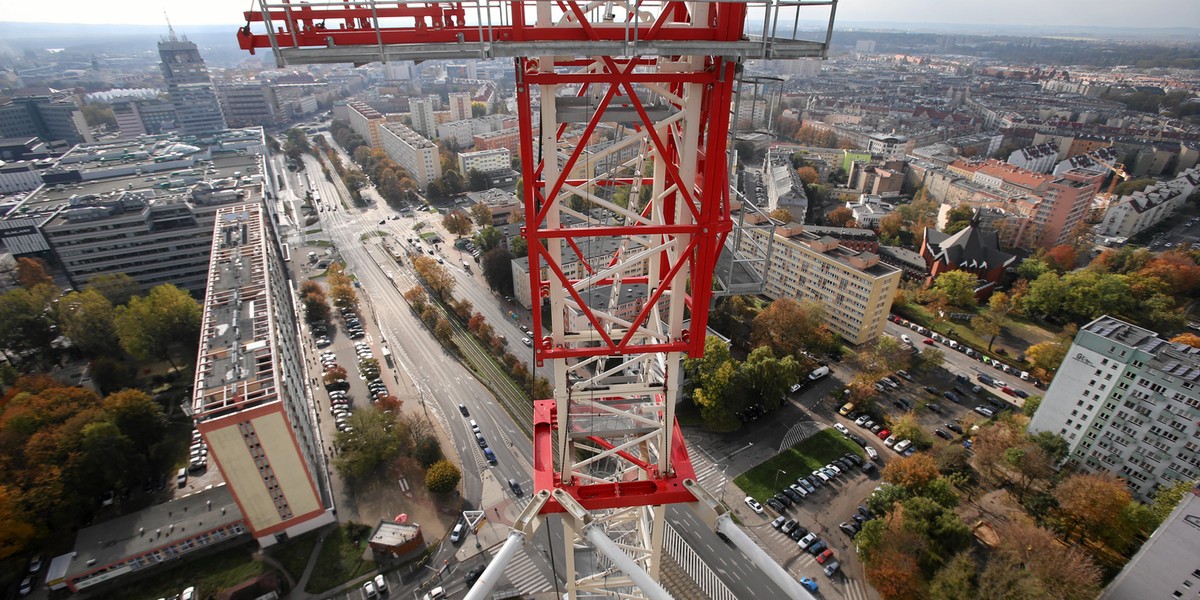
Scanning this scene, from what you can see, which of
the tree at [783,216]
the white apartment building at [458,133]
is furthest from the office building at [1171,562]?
the white apartment building at [458,133]

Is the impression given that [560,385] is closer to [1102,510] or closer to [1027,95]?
[1102,510]

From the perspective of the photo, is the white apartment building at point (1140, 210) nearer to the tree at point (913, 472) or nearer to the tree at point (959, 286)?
the tree at point (959, 286)

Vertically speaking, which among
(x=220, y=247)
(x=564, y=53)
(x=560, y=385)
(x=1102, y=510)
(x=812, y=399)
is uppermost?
(x=564, y=53)

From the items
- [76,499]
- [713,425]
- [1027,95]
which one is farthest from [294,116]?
[1027,95]

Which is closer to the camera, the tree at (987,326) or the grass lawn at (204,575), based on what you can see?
the grass lawn at (204,575)

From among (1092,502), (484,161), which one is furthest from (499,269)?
(1092,502)
